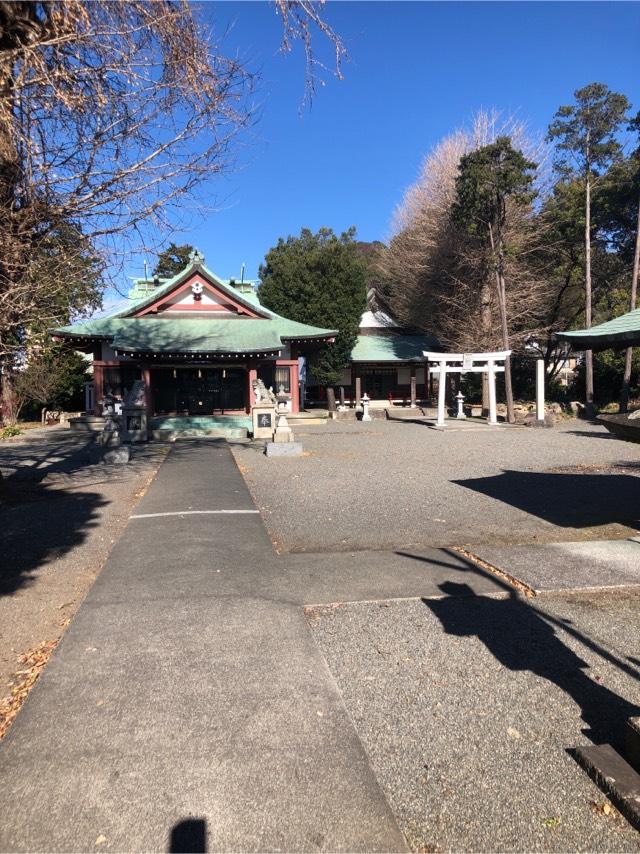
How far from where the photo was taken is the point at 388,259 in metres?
39.2

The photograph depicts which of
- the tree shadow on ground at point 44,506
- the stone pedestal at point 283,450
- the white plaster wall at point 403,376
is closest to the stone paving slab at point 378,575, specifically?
the tree shadow on ground at point 44,506

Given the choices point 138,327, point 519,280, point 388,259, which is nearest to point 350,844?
point 138,327

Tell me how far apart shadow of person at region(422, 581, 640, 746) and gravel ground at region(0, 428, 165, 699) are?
2862 mm

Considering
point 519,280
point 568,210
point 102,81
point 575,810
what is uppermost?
point 568,210

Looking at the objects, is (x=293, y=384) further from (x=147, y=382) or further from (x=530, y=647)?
(x=530, y=647)

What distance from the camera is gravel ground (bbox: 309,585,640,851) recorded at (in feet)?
6.89

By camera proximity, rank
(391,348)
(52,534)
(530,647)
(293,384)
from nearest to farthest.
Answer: (530,647) → (52,534) → (293,384) → (391,348)

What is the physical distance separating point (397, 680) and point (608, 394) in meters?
32.3

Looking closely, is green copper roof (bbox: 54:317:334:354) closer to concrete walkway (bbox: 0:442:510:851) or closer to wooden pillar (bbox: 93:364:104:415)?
wooden pillar (bbox: 93:364:104:415)

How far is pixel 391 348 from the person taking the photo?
3372cm

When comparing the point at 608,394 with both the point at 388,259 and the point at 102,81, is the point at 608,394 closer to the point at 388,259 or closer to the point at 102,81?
the point at 388,259

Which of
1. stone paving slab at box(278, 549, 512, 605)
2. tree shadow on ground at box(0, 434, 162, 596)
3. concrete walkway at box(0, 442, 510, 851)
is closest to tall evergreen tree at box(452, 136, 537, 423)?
tree shadow on ground at box(0, 434, 162, 596)

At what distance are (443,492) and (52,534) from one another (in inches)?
230

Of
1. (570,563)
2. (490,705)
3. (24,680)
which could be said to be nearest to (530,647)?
(490,705)
